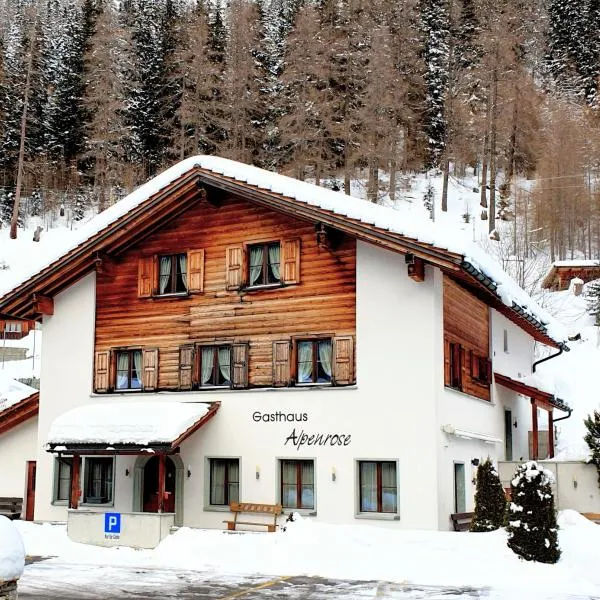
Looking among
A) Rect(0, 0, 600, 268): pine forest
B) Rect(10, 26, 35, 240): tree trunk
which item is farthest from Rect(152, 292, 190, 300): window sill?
Rect(10, 26, 35, 240): tree trunk

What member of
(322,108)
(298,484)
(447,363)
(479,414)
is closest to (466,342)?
(447,363)

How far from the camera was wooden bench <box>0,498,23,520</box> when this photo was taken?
82.7 ft

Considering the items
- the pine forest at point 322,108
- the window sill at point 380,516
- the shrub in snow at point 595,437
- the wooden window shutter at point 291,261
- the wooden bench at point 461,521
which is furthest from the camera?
the pine forest at point 322,108

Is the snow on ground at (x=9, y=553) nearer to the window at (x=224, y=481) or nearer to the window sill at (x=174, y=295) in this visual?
the window at (x=224, y=481)

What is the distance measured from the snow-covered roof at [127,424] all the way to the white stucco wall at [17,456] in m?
4.16

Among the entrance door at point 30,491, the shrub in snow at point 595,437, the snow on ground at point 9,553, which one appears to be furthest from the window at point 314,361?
the snow on ground at point 9,553

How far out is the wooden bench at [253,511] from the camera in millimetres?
20359

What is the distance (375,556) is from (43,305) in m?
12.4

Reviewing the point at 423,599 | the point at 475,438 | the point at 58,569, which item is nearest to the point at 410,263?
the point at 475,438

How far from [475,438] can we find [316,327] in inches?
194

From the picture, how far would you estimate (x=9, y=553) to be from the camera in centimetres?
830

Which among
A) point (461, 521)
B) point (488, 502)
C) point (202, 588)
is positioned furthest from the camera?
point (461, 521)

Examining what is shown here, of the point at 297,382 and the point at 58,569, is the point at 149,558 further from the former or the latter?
the point at 297,382

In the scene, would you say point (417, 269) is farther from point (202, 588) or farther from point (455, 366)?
point (202, 588)
